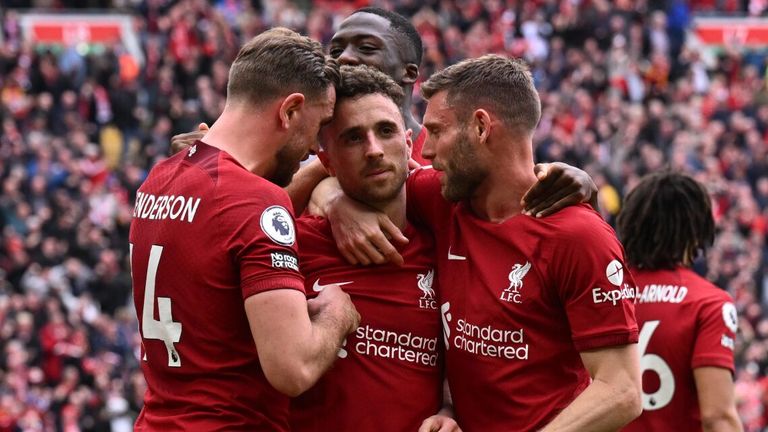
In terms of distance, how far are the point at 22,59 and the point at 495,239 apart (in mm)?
19077

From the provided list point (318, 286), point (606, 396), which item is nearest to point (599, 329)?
point (606, 396)

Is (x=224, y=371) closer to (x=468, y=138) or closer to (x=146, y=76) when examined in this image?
(x=468, y=138)

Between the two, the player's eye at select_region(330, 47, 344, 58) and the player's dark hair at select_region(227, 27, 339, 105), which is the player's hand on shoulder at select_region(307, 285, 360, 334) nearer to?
the player's dark hair at select_region(227, 27, 339, 105)

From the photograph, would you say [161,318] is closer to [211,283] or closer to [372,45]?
[211,283]

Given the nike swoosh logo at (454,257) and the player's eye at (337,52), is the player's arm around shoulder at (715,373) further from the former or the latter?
the player's eye at (337,52)

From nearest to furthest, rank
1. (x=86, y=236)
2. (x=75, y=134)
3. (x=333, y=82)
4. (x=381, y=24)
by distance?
(x=333, y=82)
(x=381, y=24)
(x=86, y=236)
(x=75, y=134)

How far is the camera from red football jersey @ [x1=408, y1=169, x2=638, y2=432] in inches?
204

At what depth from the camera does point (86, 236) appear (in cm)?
1886

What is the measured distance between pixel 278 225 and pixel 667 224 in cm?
279

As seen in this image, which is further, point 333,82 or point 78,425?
point 78,425

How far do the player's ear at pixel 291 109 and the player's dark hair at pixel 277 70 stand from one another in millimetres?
30

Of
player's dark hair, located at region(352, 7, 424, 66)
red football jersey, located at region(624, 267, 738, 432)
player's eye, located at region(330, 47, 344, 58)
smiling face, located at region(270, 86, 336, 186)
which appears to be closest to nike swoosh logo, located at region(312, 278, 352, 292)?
smiling face, located at region(270, 86, 336, 186)

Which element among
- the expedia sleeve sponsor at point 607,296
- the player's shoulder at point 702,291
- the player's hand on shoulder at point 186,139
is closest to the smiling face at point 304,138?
the player's hand on shoulder at point 186,139

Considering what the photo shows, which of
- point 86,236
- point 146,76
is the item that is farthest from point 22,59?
point 86,236
